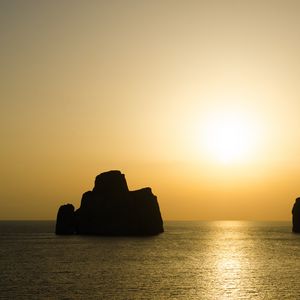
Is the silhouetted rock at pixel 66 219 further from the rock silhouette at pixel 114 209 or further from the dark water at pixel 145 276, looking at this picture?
the dark water at pixel 145 276

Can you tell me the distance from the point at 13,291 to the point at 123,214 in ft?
400

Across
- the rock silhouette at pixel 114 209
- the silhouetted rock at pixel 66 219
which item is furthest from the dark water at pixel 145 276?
the silhouetted rock at pixel 66 219

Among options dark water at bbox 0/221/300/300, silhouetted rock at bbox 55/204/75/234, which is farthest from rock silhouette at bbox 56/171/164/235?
dark water at bbox 0/221/300/300

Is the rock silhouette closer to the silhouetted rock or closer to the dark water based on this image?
the silhouetted rock

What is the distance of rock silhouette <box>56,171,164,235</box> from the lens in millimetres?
181500

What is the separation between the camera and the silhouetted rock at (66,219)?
611 feet

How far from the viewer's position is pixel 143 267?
88.2m

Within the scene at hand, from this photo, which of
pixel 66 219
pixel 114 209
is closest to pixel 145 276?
pixel 114 209

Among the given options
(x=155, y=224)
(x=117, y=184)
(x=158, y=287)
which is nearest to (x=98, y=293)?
(x=158, y=287)

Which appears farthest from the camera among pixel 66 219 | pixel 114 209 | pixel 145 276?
pixel 66 219

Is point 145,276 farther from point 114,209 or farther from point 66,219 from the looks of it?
point 66,219

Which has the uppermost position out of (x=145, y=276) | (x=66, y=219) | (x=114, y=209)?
(x=114, y=209)

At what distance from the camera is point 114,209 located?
181 meters

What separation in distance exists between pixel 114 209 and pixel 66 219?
22119mm
